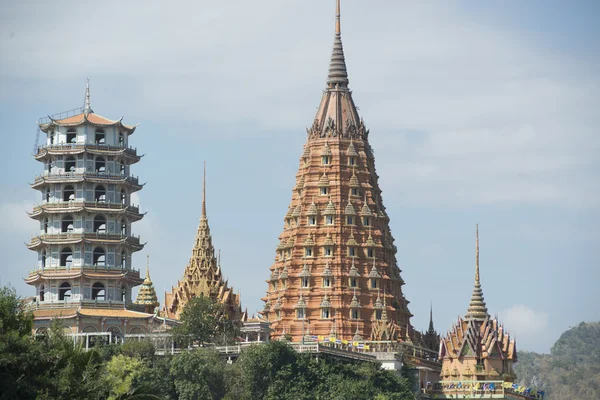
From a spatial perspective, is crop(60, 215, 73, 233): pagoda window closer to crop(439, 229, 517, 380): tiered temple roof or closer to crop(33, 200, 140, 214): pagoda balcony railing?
crop(33, 200, 140, 214): pagoda balcony railing

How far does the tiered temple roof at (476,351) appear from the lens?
15025cm

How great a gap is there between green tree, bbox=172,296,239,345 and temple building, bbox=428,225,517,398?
20105mm

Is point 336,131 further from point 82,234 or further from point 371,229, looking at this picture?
point 82,234

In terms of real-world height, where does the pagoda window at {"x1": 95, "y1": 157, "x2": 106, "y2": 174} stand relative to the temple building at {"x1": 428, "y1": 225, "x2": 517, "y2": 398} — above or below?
above

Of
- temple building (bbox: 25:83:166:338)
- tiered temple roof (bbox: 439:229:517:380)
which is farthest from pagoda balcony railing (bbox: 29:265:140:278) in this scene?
tiered temple roof (bbox: 439:229:517:380)

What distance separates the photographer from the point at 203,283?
161 meters

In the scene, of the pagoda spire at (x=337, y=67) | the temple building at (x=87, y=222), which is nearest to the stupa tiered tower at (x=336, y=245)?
the pagoda spire at (x=337, y=67)

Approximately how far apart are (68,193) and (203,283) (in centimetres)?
2052

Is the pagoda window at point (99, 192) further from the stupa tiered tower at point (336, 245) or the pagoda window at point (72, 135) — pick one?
the stupa tiered tower at point (336, 245)

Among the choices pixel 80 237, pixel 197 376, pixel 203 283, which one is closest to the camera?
pixel 197 376

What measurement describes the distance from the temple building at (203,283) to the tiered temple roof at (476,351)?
21051 mm

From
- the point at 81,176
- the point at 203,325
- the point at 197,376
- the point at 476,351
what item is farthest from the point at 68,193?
the point at 476,351

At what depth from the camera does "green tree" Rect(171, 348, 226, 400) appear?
133m

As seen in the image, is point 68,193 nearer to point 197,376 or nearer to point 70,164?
point 70,164
